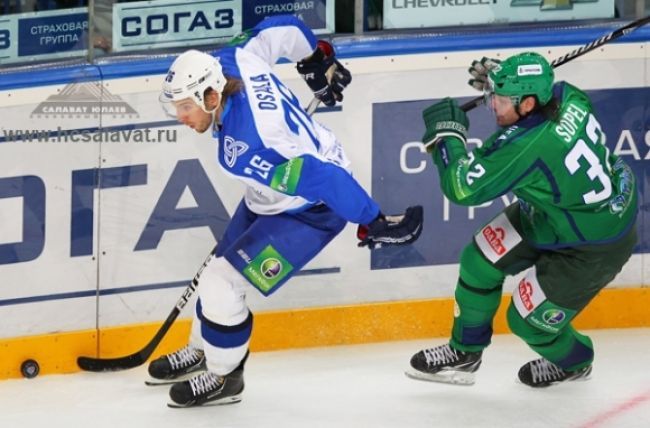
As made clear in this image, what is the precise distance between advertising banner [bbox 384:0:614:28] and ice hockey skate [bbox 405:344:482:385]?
4.14 feet

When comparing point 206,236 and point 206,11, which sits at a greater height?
point 206,11

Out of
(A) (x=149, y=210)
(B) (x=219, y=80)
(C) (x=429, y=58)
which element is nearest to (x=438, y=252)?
(C) (x=429, y=58)

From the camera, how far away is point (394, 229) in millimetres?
4133

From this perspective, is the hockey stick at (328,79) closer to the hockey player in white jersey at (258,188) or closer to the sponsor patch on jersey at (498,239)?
the hockey player in white jersey at (258,188)

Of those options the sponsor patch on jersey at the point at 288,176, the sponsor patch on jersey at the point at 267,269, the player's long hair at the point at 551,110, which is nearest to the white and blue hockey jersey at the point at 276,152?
the sponsor patch on jersey at the point at 288,176

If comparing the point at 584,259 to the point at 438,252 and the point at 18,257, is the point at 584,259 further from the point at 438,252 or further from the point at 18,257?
the point at 18,257

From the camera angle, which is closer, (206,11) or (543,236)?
(543,236)

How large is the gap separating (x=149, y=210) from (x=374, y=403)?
107cm

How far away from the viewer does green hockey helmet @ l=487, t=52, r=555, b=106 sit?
14.0 ft

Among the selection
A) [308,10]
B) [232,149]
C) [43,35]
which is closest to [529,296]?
[232,149]

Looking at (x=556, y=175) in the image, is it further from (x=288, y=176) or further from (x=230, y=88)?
(x=230, y=88)

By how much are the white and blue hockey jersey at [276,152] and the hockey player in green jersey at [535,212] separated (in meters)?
0.34

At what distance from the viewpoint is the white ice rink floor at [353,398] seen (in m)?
4.39

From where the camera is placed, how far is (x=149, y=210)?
5.05 metres
